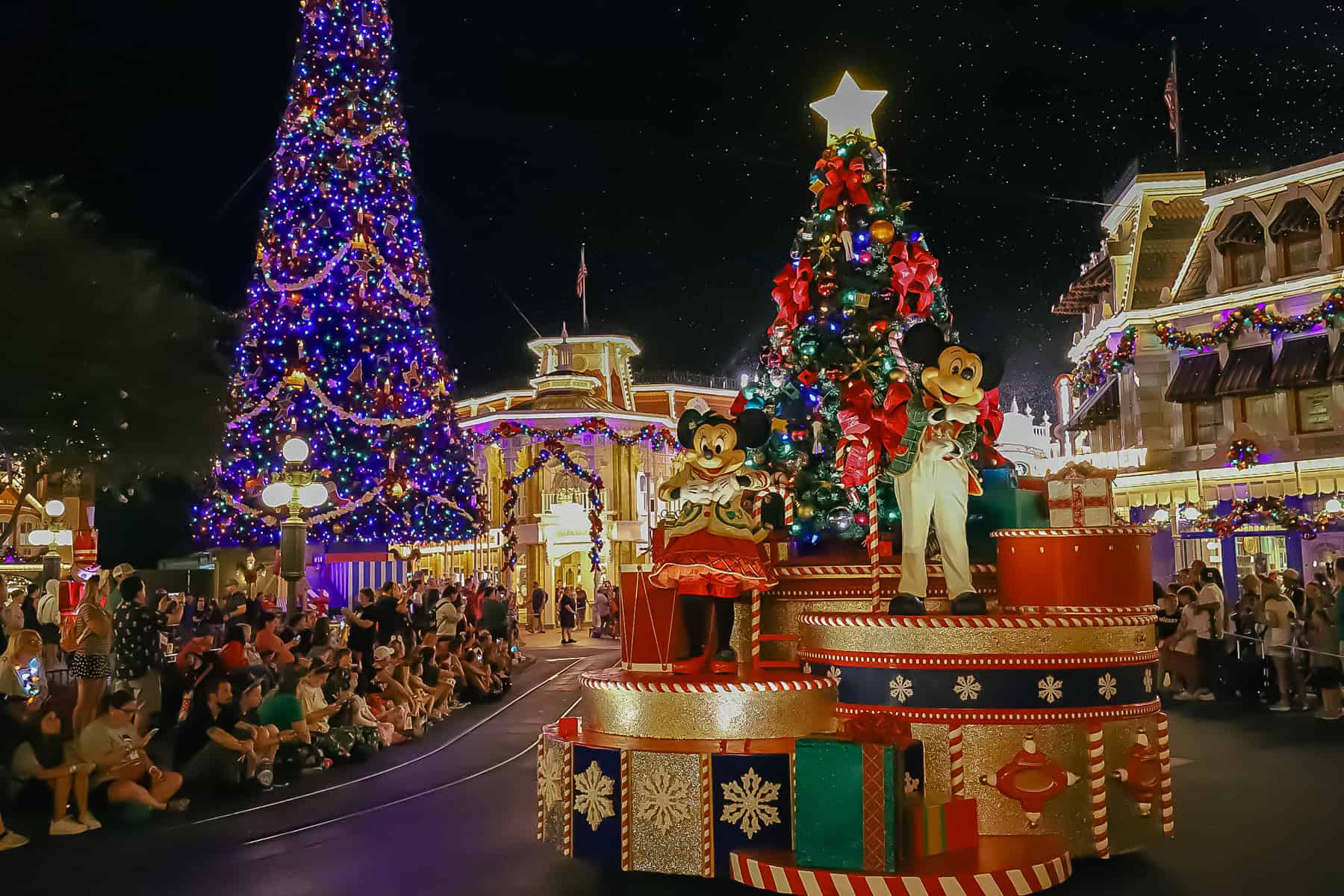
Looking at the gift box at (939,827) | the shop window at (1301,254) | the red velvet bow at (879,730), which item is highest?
the shop window at (1301,254)

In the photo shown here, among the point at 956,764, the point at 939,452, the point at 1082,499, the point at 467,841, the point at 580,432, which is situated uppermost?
the point at 580,432

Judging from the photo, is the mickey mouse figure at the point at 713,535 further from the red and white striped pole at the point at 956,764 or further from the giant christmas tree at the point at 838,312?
the giant christmas tree at the point at 838,312

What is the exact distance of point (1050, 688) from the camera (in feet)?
22.9

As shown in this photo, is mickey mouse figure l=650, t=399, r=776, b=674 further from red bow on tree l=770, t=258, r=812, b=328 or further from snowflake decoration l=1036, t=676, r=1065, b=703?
red bow on tree l=770, t=258, r=812, b=328

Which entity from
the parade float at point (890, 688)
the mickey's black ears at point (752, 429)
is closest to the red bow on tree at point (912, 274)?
the parade float at point (890, 688)

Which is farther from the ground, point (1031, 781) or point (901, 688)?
point (901, 688)

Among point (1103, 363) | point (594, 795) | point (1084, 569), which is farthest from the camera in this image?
point (1103, 363)

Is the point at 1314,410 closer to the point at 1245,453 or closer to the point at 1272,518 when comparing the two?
the point at 1245,453

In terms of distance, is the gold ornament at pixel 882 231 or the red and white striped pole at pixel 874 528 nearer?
the red and white striped pole at pixel 874 528

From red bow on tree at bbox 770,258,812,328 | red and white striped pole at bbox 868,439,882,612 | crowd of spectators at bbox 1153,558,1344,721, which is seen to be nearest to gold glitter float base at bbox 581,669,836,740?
red and white striped pole at bbox 868,439,882,612

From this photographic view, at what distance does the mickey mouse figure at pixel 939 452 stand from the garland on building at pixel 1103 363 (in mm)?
21781

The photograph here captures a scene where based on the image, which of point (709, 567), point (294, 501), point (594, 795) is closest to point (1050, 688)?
point (709, 567)

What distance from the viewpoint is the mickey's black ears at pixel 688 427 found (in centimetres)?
826

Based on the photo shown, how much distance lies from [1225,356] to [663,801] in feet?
77.1
